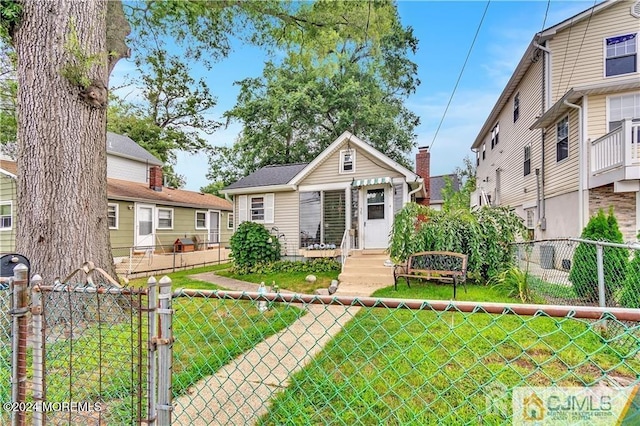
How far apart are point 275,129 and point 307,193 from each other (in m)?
10.9

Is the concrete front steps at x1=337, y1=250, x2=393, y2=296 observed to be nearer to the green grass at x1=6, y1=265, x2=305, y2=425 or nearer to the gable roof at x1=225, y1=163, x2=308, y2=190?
the green grass at x1=6, y1=265, x2=305, y2=425

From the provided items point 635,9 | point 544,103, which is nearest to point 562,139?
point 544,103

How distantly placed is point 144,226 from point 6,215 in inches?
190

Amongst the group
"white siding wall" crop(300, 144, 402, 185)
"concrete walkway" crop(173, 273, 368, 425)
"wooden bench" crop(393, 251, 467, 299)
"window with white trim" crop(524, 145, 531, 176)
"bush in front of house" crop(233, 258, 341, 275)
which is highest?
"window with white trim" crop(524, 145, 531, 176)

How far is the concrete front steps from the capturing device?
817 centimetres

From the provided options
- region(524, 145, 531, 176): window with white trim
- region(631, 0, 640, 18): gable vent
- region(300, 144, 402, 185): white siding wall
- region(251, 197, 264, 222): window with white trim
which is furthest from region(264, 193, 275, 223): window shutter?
region(631, 0, 640, 18): gable vent

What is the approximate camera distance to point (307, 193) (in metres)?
12.2

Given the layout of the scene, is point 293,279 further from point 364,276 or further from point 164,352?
point 164,352

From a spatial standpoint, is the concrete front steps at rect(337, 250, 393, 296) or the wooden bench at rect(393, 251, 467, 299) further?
the concrete front steps at rect(337, 250, 393, 296)

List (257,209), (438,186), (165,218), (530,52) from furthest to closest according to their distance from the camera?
1. (438,186)
2. (165,218)
3. (257,209)
4. (530,52)

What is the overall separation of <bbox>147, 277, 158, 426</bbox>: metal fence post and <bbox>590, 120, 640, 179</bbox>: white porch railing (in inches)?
418

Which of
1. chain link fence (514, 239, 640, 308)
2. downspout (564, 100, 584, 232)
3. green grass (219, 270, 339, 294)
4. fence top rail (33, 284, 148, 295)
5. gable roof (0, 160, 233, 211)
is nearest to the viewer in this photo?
fence top rail (33, 284, 148, 295)

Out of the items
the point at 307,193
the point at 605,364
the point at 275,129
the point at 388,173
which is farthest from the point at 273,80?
the point at 605,364

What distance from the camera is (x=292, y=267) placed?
11.6 m
